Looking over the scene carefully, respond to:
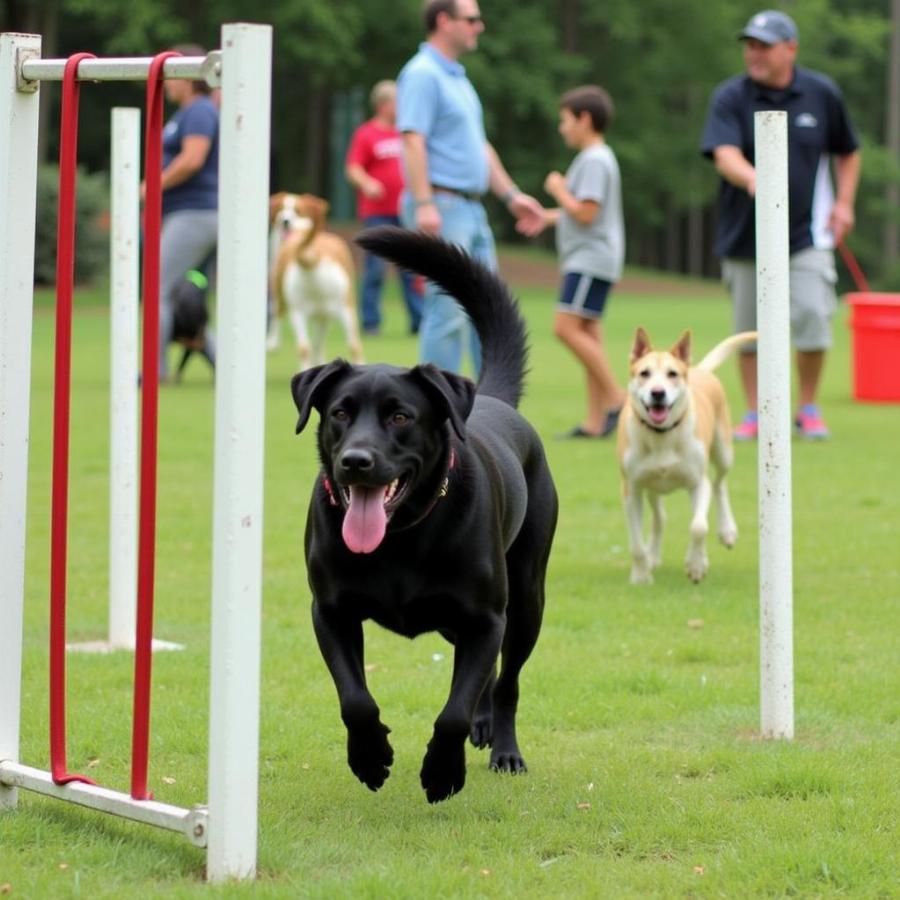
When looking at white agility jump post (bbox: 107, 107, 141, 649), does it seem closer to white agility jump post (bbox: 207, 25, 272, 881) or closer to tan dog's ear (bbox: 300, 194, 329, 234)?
white agility jump post (bbox: 207, 25, 272, 881)

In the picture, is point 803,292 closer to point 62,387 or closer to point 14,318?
point 14,318

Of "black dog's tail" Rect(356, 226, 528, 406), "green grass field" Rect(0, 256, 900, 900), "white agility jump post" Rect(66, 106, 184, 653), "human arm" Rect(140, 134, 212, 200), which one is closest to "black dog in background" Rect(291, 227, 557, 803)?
"green grass field" Rect(0, 256, 900, 900)

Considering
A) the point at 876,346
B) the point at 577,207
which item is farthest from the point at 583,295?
the point at 876,346

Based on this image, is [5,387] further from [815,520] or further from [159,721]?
[815,520]

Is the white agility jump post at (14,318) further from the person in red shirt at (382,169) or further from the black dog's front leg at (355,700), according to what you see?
the person in red shirt at (382,169)

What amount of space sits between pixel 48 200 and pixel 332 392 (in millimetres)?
25620

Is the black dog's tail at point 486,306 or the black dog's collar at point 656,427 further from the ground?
the black dog's tail at point 486,306

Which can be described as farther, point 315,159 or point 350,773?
point 315,159

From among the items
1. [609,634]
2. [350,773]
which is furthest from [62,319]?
[609,634]

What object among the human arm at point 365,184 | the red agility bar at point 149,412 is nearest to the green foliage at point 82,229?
the human arm at point 365,184

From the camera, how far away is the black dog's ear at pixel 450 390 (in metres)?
4.09

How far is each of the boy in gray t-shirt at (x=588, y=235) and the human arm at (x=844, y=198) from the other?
1.51m

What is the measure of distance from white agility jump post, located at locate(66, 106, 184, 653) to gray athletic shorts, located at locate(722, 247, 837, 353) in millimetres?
6458

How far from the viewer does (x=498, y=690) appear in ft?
15.7
